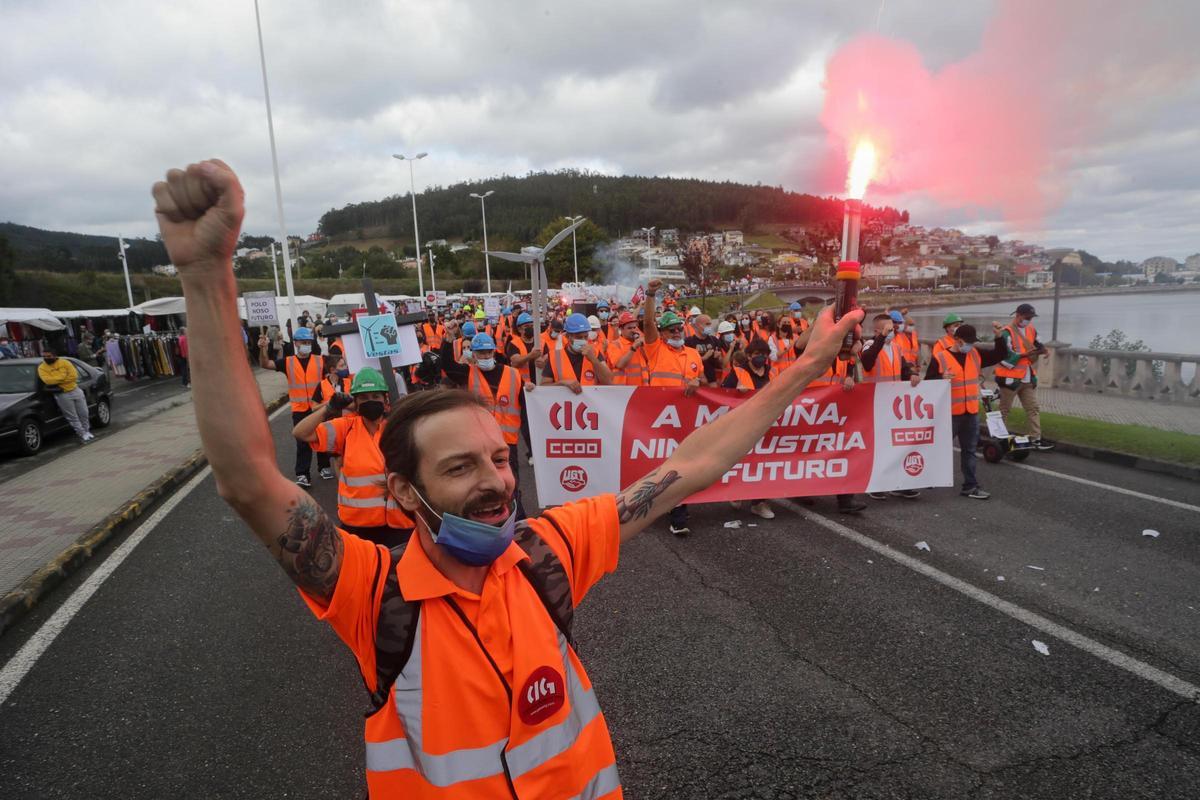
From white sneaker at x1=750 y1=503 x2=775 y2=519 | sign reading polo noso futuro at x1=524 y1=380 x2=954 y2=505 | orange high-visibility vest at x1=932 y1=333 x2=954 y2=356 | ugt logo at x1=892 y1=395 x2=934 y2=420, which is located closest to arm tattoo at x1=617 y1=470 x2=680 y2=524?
sign reading polo noso futuro at x1=524 y1=380 x2=954 y2=505

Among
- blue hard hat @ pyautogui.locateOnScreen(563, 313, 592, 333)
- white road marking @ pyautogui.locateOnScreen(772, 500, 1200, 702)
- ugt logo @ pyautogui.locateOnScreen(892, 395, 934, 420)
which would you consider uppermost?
blue hard hat @ pyautogui.locateOnScreen(563, 313, 592, 333)

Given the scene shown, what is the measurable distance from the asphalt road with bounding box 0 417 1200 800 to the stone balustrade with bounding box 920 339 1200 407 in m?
7.89

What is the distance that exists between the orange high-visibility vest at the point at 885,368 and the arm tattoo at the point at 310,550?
7.21m

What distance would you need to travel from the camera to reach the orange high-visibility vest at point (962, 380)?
7.23 meters

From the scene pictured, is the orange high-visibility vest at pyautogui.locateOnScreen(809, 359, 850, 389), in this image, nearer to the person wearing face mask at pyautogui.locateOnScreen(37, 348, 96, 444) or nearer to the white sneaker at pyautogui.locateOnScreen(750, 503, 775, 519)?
the white sneaker at pyautogui.locateOnScreen(750, 503, 775, 519)

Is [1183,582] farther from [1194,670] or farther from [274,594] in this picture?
[274,594]

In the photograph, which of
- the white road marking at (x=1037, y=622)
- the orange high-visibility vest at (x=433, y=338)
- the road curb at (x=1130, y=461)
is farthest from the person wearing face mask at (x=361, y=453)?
the orange high-visibility vest at (x=433, y=338)

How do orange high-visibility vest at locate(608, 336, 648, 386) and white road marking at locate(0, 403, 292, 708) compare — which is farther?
orange high-visibility vest at locate(608, 336, 648, 386)

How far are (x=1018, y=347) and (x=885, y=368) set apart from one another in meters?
2.93

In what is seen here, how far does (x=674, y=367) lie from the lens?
24.6 feet

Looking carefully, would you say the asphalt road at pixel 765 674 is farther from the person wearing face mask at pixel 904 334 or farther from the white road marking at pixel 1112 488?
the person wearing face mask at pixel 904 334

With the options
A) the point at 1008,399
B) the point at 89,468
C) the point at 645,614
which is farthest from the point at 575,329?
the point at 89,468

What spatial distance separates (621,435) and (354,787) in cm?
414

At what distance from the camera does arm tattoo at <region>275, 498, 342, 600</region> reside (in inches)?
53.1
